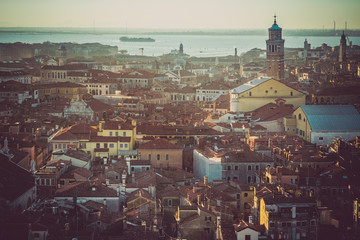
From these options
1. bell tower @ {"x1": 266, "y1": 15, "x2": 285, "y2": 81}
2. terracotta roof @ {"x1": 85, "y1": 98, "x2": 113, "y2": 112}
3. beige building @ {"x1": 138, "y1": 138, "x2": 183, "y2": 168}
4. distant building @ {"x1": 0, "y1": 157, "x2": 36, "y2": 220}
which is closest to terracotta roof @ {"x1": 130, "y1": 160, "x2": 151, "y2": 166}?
beige building @ {"x1": 138, "y1": 138, "x2": 183, "y2": 168}

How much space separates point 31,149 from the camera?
19406 mm

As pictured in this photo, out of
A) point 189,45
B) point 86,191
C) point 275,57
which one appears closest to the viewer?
point 86,191

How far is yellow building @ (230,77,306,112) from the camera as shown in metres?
27.7

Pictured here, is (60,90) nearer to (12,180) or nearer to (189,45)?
(12,180)

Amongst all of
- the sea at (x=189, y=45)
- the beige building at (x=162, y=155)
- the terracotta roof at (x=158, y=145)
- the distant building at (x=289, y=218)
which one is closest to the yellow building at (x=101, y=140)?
the terracotta roof at (x=158, y=145)

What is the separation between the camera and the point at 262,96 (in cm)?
2794

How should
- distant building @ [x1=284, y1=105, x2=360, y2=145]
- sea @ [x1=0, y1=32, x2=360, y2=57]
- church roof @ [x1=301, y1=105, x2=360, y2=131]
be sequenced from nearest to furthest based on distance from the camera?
distant building @ [x1=284, y1=105, x2=360, y2=145] < church roof @ [x1=301, y1=105, x2=360, y2=131] < sea @ [x1=0, y1=32, x2=360, y2=57]

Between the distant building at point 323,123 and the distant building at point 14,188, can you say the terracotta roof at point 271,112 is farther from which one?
the distant building at point 14,188

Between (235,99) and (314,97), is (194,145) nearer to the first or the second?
(235,99)

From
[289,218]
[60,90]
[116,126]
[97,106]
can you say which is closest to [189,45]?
[60,90]

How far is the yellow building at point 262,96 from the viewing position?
90.8ft

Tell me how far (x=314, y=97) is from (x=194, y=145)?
13.3 m

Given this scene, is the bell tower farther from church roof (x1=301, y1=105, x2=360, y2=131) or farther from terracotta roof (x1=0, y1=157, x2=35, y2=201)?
terracotta roof (x1=0, y1=157, x2=35, y2=201)

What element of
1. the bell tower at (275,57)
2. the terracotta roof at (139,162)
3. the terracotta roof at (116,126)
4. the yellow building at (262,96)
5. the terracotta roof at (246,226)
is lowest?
the terracotta roof at (246,226)
